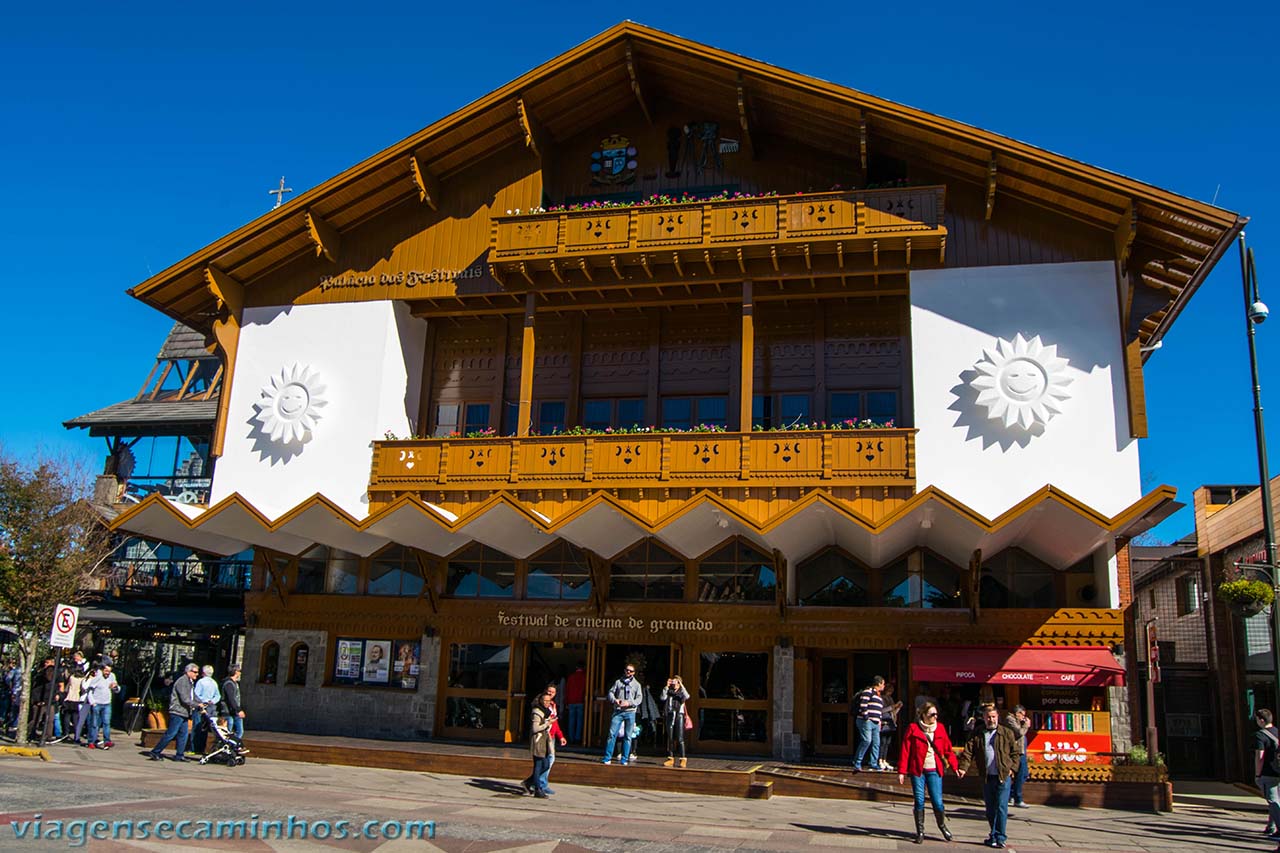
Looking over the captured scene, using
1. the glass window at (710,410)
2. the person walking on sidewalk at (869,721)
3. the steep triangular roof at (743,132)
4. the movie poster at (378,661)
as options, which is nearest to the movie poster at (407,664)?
the movie poster at (378,661)

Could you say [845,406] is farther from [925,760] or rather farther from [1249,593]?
[925,760]

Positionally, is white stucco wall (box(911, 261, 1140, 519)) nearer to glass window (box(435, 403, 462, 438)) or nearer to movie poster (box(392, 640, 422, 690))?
glass window (box(435, 403, 462, 438))

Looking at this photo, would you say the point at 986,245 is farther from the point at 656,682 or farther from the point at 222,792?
the point at 222,792

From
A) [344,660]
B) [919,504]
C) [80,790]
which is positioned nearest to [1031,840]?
[919,504]

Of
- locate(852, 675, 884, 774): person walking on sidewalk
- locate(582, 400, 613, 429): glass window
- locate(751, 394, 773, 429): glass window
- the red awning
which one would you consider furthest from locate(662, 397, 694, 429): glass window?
locate(852, 675, 884, 774): person walking on sidewalk

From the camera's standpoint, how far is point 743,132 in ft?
78.3

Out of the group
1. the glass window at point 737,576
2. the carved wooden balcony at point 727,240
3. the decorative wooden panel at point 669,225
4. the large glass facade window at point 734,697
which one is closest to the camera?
the carved wooden balcony at point 727,240

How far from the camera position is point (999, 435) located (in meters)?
20.3

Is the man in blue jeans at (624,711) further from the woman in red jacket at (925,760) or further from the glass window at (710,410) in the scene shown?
the glass window at (710,410)

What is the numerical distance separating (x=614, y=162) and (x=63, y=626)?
50.0 ft

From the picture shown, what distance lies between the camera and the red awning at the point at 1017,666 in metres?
18.8

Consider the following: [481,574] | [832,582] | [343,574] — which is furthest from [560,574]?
[832,582]

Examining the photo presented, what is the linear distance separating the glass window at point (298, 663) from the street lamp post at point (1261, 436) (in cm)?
1939

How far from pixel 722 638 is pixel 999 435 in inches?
269
